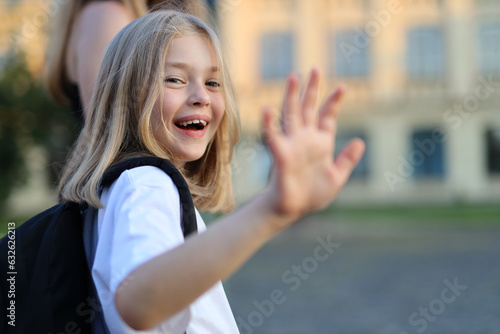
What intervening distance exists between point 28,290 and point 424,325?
15.1 ft

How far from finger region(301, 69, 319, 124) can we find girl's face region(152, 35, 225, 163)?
40 centimetres

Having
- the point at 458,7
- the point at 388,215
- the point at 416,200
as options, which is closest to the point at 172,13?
the point at 388,215

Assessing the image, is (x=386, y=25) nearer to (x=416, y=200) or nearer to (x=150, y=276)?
(x=416, y=200)

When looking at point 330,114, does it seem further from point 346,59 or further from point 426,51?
point 426,51

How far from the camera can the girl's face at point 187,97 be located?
1380 mm

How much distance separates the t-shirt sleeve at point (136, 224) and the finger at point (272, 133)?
227mm

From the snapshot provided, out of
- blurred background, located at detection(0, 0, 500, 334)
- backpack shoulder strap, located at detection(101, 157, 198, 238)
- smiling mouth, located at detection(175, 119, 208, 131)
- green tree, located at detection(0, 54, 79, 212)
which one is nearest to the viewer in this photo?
backpack shoulder strap, located at detection(101, 157, 198, 238)

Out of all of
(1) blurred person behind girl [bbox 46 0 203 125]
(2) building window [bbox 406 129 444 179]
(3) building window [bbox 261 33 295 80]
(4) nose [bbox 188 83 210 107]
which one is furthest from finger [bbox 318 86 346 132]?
(3) building window [bbox 261 33 295 80]

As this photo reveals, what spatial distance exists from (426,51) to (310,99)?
23.4 m

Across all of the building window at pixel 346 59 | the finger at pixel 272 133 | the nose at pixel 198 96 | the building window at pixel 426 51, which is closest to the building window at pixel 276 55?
the building window at pixel 346 59

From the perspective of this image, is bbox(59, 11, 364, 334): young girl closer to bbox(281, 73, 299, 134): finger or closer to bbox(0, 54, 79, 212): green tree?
bbox(281, 73, 299, 134): finger

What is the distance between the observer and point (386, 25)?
22.8m

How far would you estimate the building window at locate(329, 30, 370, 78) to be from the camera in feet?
76.0

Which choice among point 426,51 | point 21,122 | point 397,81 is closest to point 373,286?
point 21,122
